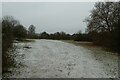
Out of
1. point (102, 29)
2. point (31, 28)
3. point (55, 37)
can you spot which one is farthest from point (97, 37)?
point (31, 28)

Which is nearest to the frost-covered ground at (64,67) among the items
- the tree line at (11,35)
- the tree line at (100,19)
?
the tree line at (11,35)

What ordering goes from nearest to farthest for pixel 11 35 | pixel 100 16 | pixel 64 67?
pixel 64 67 → pixel 11 35 → pixel 100 16

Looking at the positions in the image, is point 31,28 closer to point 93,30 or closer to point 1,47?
point 93,30

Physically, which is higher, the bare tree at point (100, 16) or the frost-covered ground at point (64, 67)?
the bare tree at point (100, 16)

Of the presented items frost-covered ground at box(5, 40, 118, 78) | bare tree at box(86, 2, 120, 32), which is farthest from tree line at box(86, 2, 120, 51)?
frost-covered ground at box(5, 40, 118, 78)

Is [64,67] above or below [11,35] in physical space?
below

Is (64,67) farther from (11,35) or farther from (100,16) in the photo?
(100,16)

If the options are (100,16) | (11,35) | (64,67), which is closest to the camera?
(64,67)

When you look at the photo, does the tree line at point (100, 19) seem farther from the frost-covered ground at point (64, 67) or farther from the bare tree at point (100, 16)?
the frost-covered ground at point (64, 67)

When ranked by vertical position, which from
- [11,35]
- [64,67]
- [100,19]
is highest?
[100,19]

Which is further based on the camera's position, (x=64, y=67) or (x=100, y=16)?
(x=100, y=16)

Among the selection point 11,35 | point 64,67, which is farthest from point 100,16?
point 64,67

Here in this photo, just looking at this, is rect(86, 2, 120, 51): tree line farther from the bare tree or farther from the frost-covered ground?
the frost-covered ground

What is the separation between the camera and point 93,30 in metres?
41.3
